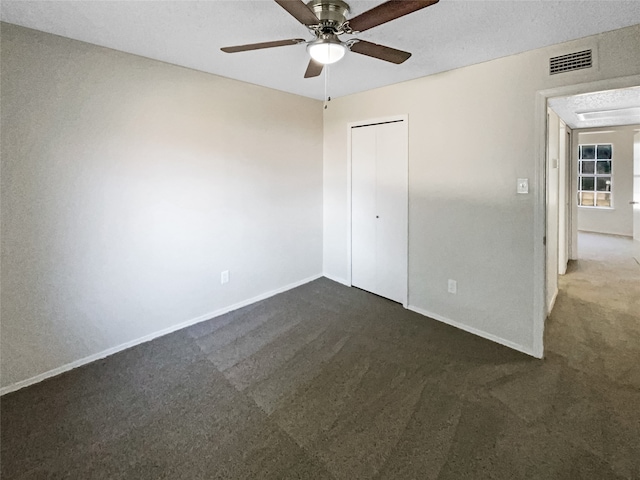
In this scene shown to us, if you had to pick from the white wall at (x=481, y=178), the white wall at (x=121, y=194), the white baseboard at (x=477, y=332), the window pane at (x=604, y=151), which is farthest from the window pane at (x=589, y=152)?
the white wall at (x=121, y=194)

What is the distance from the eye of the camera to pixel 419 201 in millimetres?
3283

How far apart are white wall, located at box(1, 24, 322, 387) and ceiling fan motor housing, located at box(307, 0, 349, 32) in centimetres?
170

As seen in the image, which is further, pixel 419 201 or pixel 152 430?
pixel 419 201

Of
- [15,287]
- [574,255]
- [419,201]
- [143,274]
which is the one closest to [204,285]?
[143,274]

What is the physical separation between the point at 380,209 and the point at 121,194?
2.59 m

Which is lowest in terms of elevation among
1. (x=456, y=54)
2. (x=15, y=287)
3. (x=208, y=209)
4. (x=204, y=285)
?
(x=204, y=285)

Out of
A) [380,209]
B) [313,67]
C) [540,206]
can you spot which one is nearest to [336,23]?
[313,67]

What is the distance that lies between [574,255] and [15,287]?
23.4 ft

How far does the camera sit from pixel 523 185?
256 cm

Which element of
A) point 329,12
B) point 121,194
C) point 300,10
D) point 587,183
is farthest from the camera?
point 587,183

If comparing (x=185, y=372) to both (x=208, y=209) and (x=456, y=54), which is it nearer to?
(x=208, y=209)

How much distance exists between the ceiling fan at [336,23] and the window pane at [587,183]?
26.8 ft

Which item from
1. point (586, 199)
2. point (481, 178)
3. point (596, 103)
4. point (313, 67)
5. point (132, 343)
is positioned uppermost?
point (596, 103)

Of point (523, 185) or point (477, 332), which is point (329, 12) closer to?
point (523, 185)
